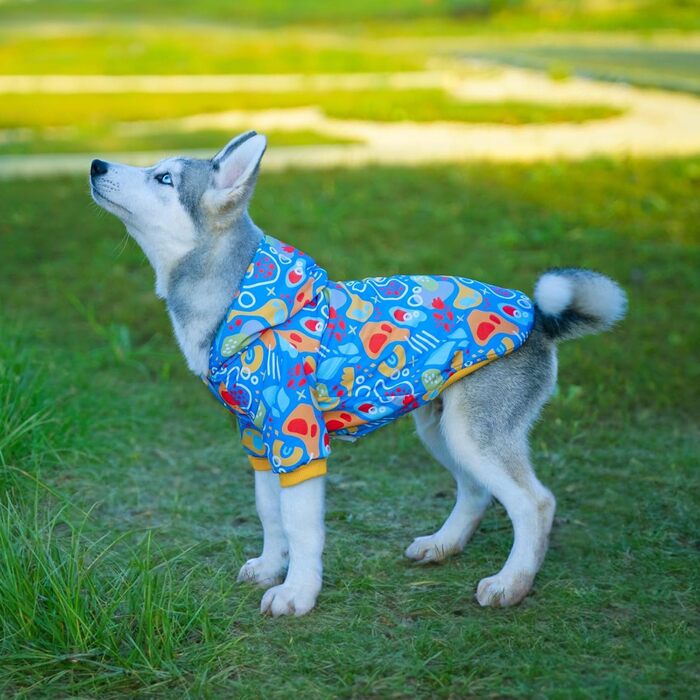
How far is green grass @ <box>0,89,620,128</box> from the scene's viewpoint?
1312cm

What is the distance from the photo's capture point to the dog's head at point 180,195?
3.84 metres

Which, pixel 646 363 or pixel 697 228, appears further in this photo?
pixel 697 228

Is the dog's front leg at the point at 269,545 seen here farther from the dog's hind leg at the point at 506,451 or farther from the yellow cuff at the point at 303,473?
the dog's hind leg at the point at 506,451

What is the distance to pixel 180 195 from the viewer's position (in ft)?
12.7

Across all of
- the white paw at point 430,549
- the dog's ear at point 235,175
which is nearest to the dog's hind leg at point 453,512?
→ the white paw at point 430,549

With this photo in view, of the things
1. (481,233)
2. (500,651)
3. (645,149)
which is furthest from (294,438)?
(645,149)

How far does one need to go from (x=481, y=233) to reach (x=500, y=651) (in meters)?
5.25

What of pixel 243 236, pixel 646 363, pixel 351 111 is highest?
pixel 243 236

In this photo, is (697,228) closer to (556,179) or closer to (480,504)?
(556,179)

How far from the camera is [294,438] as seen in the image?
3.70m

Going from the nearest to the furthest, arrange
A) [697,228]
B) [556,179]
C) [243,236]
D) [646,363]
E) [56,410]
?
1. [243,236]
2. [56,410]
3. [646,363]
4. [697,228]
5. [556,179]

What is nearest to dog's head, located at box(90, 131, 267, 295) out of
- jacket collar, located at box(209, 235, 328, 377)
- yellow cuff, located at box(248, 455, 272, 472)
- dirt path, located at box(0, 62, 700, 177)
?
jacket collar, located at box(209, 235, 328, 377)

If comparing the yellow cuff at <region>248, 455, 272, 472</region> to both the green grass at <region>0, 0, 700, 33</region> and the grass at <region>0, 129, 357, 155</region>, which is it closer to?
the grass at <region>0, 129, 357, 155</region>

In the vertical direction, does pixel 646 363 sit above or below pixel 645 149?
above
